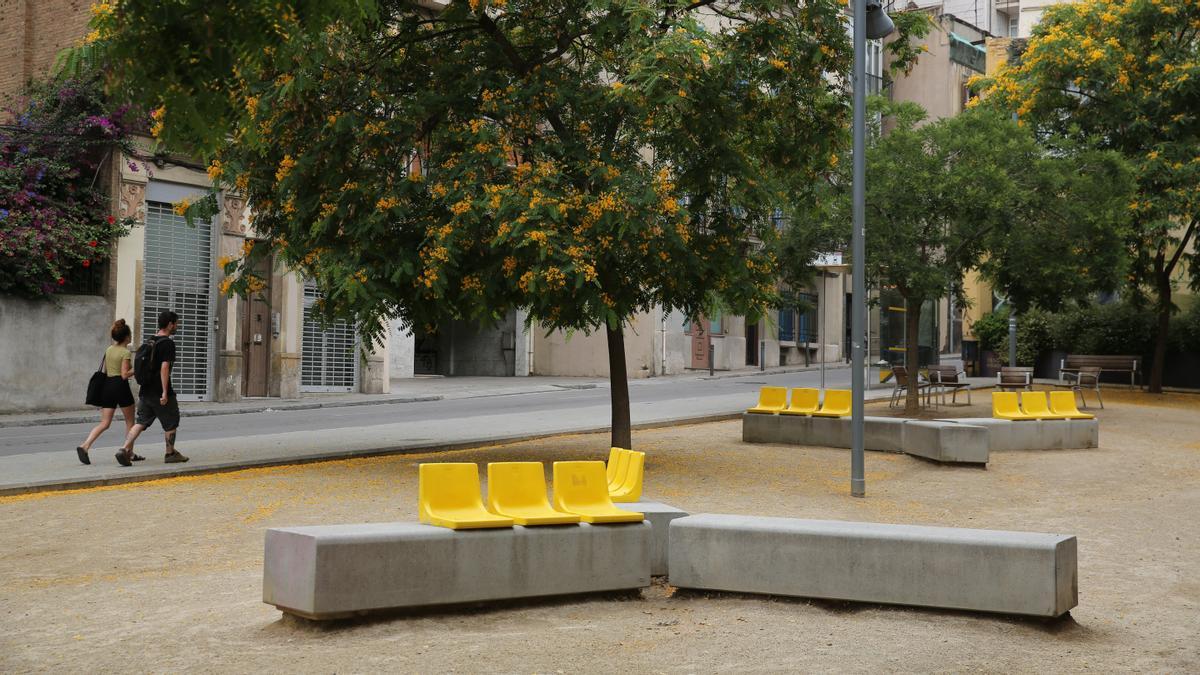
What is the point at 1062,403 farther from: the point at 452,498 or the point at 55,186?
the point at 55,186

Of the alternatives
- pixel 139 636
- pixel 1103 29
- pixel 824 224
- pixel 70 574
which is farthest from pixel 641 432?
pixel 1103 29

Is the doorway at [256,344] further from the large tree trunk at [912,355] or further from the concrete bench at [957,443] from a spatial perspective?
the concrete bench at [957,443]

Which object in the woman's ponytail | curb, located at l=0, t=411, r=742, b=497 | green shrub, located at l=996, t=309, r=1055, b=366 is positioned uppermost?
green shrub, located at l=996, t=309, r=1055, b=366

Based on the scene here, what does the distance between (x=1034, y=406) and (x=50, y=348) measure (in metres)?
18.3

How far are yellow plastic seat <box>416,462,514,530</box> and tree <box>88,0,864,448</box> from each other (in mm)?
5246

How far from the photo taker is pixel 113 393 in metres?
14.3

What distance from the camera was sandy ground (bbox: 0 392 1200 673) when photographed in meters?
6.41

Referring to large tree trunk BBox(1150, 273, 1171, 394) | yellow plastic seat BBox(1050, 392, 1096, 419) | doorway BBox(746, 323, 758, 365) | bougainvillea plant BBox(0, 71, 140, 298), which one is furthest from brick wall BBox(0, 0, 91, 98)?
doorway BBox(746, 323, 758, 365)

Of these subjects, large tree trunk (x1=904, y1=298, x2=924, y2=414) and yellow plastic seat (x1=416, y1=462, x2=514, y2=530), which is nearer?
yellow plastic seat (x1=416, y1=462, x2=514, y2=530)

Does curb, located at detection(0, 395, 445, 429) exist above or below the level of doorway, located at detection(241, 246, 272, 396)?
below

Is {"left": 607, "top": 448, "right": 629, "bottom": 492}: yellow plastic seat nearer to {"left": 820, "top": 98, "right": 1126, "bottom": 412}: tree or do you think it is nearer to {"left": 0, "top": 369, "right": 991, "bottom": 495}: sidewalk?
{"left": 0, "top": 369, "right": 991, "bottom": 495}: sidewalk

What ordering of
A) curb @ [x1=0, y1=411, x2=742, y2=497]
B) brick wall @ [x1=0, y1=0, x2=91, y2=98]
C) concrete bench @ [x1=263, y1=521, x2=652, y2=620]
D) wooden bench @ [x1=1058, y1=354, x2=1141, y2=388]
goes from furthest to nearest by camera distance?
wooden bench @ [x1=1058, y1=354, x2=1141, y2=388] < brick wall @ [x1=0, y1=0, x2=91, y2=98] < curb @ [x1=0, y1=411, x2=742, y2=497] < concrete bench @ [x1=263, y1=521, x2=652, y2=620]

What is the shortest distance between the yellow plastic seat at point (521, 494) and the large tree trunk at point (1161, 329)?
27899mm


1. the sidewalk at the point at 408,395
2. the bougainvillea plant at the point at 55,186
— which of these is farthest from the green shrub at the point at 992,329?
the bougainvillea plant at the point at 55,186
